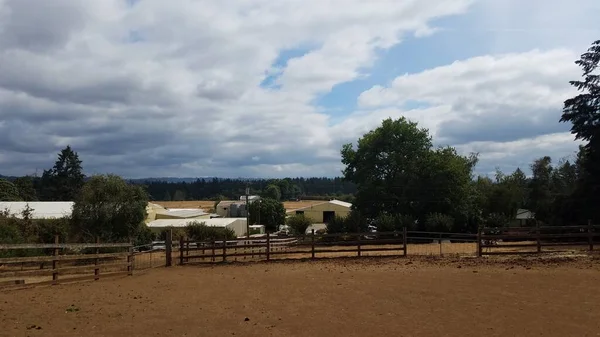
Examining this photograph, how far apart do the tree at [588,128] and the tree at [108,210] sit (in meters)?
33.2

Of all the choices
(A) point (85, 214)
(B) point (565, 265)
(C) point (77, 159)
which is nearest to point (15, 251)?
(A) point (85, 214)

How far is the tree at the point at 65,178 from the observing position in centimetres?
8675

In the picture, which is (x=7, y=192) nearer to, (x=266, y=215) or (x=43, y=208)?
(x=43, y=208)

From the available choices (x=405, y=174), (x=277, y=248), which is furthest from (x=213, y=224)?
(x=277, y=248)

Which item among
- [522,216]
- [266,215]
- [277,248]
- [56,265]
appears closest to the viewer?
[56,265]

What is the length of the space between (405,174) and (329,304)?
44.5m

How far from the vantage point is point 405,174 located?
53.8 metres

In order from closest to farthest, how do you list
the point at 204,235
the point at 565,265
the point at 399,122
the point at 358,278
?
the point at 358,278, the point at 565,265, the point at 204,235, the point at 399,122

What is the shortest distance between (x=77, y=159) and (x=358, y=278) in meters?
84.4

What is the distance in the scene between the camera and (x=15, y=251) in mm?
23094

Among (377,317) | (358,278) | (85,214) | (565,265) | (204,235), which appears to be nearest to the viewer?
(377,317)

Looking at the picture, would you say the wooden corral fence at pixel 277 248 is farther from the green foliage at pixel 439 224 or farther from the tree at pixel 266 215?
the tree at pixel 266 215

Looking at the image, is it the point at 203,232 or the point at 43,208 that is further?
the point at 43,208

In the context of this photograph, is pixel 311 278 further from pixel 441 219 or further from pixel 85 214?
pixel 441 219
